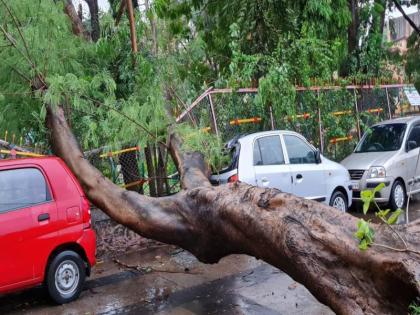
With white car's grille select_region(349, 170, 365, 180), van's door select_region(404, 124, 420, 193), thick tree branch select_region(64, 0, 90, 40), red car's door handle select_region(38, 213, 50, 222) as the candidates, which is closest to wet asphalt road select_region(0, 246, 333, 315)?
red car's door handle select_region(38, 213, 50, 222)

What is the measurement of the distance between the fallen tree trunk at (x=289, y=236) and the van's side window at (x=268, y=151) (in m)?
1.88

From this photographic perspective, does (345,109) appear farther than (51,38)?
Yes

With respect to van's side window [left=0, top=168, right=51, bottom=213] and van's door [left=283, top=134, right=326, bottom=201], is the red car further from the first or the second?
van's door [left=283, top=134, right=326, bottom=201]

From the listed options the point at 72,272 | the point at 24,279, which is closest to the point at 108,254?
the point at 72,272

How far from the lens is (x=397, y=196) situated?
1180 cm

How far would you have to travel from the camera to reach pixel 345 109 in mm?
14016

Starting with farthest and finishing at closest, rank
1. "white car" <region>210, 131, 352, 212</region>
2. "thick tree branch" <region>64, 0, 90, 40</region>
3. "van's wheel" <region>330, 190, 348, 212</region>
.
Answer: "van's wheel" <region>330, 190, 348, 212</region>, "thick tree branch" <region>64, 0, 90, 40</region>, "white car" <region>210, 131, 352, 212</region>

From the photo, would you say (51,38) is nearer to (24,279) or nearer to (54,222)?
(54,222)

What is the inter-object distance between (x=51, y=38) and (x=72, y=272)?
3.65 m

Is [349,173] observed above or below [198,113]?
below

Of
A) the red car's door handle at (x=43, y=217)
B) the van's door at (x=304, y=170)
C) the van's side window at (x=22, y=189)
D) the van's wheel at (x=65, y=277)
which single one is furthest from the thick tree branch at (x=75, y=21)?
the van's wheel at (x=65, y=277)

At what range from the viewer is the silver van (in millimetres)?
11531

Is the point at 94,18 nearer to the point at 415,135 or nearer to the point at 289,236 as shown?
the point at 415,135

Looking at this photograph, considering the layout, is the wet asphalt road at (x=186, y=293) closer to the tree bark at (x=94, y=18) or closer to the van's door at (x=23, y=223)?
the van's door at (x=23, y=223)
